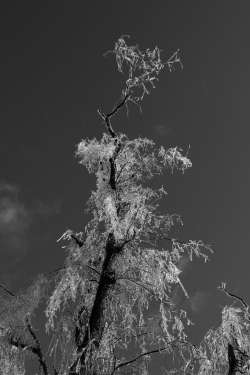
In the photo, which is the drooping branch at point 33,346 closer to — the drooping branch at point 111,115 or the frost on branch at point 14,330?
the frost on branch at point 14,330

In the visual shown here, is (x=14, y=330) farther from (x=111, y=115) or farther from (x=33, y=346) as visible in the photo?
(x=111, y=115)

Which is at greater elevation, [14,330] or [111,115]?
[111,115]

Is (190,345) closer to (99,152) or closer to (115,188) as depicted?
(115,188)

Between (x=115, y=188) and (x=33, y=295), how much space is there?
280cm

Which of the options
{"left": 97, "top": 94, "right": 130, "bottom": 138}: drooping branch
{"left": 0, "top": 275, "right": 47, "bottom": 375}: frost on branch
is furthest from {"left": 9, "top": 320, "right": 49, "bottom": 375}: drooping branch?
{"left": 97, "top": 94, "right": 130, "bottom": 138}: drooping branch

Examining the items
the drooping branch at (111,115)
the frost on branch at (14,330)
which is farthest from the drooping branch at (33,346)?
the drooping branch at (111,115)

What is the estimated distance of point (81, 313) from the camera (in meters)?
10.0

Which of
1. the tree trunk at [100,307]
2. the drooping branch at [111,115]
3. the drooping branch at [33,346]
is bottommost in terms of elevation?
the drooping branch at [33,346]

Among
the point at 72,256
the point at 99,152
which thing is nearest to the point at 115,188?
the point at 99,152

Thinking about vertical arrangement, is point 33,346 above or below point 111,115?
below

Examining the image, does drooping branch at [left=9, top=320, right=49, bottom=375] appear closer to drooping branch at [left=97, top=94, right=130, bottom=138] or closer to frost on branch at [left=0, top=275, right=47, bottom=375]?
frost on branch at [left=0, top=275, right=47, bottom=375]

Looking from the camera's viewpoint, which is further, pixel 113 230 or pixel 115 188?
pixel 115 188

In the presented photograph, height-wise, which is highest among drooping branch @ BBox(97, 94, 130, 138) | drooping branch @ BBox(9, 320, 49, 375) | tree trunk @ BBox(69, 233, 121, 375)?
drooping branch @ BBox(97, 94, 130, 138)

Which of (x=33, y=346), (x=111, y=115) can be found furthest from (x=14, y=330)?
(x=111, y=115)
